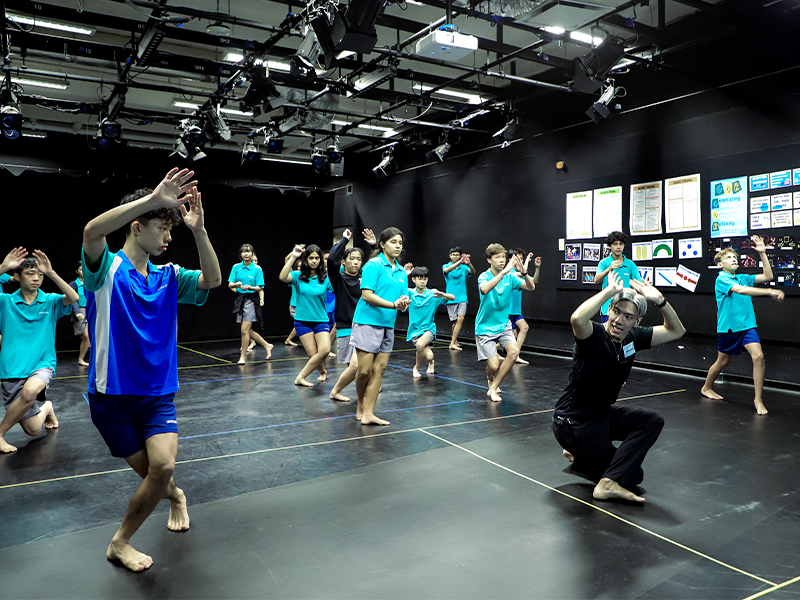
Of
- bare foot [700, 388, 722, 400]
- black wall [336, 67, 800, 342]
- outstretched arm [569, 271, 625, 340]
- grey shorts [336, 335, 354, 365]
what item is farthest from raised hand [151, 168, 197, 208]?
black wall [336, 67, 800, 342]

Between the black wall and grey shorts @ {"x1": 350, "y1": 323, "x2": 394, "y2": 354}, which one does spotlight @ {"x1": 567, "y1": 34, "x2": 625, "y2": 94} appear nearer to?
the black wall

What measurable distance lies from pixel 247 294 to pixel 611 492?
7.37m

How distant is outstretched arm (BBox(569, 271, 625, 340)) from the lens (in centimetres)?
324

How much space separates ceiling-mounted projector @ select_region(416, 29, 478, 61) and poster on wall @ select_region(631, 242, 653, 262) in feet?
13.9

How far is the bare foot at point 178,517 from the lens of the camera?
10.3 ft

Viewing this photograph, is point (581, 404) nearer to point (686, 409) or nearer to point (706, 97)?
point (686, 409)

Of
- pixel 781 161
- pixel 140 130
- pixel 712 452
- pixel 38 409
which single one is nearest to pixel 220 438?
pixel 38 409

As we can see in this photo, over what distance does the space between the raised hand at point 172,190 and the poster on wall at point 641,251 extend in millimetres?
7926

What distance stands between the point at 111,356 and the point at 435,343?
1006cm

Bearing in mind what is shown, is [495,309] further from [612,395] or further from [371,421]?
[612,395]

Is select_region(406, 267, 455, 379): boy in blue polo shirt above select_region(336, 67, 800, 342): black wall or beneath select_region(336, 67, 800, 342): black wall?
beneath

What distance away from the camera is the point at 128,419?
104 inches

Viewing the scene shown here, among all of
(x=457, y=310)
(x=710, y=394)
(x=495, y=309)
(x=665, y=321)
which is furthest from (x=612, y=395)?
(x=457, y=310)

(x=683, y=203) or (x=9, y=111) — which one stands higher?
(x=9, y=111)
